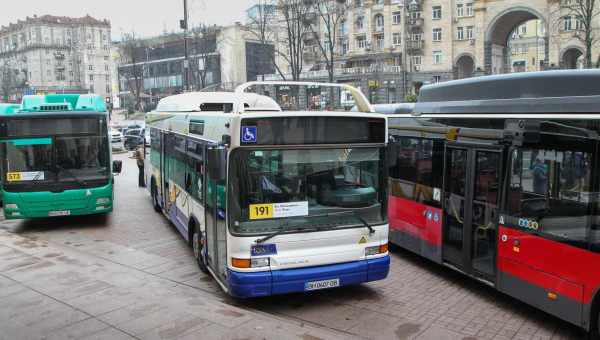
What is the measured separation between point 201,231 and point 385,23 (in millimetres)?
60765

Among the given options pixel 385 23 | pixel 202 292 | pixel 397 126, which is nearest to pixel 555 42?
pixel 385 23

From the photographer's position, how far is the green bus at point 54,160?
1286cm

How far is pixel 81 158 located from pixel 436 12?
57.7 m

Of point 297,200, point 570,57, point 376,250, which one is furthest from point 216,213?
point 570,57

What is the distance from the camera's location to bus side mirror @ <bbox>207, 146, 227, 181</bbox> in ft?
23.9

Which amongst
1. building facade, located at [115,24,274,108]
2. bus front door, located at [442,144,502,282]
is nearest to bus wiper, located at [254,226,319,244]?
bus front door, located at [442,144,502,282]

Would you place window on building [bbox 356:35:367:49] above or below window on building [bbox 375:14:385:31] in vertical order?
below

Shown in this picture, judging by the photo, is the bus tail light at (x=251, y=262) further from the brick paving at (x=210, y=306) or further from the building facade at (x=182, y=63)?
the building facade at (x=182, y=63)

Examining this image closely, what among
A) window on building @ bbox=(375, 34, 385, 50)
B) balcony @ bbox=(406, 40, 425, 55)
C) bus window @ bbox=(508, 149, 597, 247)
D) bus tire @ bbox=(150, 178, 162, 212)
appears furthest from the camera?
window on building @ bbox=(375, 34, 385, 50)

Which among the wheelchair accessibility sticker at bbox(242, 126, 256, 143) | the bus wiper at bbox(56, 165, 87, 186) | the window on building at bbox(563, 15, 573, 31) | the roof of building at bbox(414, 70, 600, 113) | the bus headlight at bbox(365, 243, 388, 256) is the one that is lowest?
the bus headlight at bbox(365, 243, 388, 256)

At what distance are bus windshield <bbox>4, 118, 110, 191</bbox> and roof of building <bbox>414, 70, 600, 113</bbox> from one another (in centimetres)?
780

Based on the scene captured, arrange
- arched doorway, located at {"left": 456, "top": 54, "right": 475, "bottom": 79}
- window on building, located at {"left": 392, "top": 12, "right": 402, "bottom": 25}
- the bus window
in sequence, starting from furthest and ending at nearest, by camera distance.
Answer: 1. window on building, located at {"left": 392, "top": 12, "right": 402, "bottom": 25}
2. arched doorway, located at {"left": 456, "top": 54, "right": 475, "bottom": 79}
3. the bus window

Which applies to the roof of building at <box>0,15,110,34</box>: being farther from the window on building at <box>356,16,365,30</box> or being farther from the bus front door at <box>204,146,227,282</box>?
the bus front door at <box>204,146,227,282</box>

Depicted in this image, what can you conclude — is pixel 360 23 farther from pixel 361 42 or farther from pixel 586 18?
pixel 586 18
